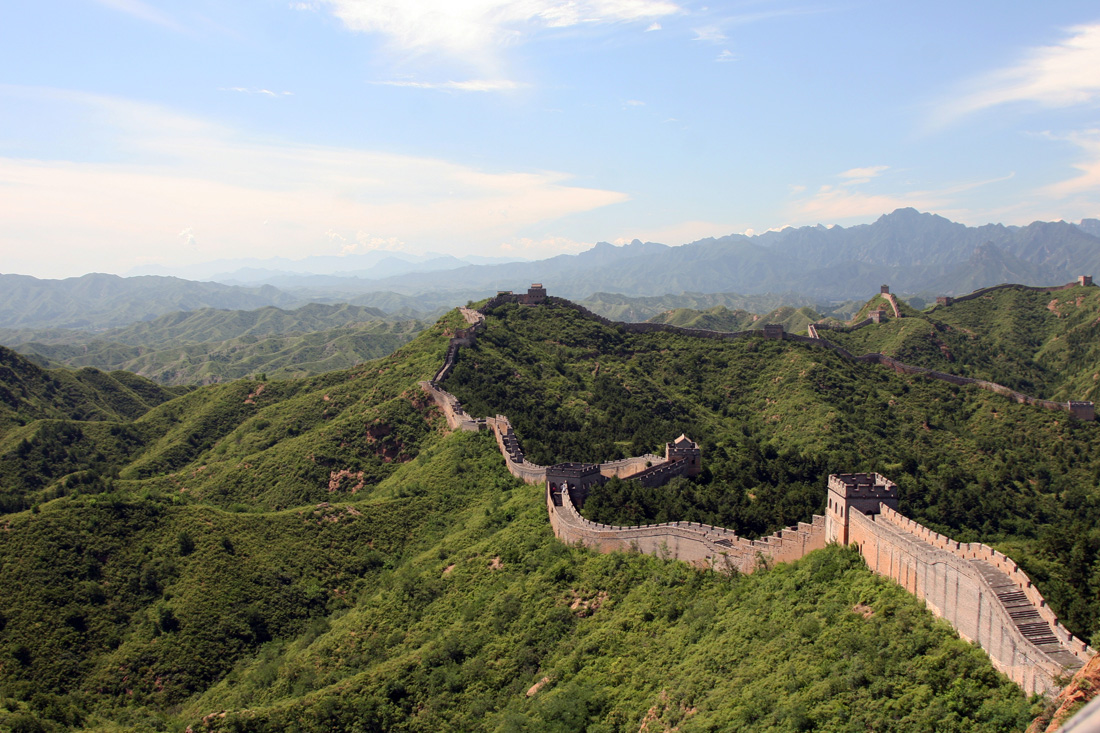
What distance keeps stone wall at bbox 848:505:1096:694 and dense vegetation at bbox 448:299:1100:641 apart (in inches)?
313

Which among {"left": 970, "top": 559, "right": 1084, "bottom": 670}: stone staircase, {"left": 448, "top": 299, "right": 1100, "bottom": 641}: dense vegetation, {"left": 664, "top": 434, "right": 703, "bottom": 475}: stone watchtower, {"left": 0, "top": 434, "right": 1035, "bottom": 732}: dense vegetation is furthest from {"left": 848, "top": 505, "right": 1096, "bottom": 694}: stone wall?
{"left": 664, "top": 434, "right": 703, "bottom": 475}: stone watchtower

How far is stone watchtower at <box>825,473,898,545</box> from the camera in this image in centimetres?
3142

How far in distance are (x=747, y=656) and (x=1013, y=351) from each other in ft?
374

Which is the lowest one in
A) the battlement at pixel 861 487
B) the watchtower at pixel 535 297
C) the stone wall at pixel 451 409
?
the stone wall at pixel 451 409

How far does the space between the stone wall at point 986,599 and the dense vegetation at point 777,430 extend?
7.96 metres

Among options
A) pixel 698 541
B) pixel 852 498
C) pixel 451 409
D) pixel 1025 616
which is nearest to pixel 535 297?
pixel 451 409

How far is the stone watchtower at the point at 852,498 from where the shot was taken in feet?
103

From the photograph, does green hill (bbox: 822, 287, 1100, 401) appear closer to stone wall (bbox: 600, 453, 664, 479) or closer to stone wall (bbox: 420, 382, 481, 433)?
stone wall (bbox: 420, 382, 481, 433)

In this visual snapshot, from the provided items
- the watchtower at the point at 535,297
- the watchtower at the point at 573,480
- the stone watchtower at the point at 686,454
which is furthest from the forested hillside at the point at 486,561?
the watchtower at the point at 535,297

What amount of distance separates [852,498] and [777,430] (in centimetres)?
5362

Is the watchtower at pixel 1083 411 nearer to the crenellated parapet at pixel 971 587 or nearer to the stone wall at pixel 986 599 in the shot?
the crenellated parapet at pixel 971 587

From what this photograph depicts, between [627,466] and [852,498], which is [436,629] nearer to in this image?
[627,466]

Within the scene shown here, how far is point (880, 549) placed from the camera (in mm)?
28859

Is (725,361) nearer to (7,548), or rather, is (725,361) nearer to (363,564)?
(363,564)
